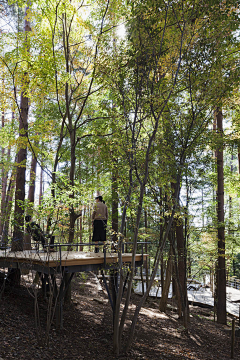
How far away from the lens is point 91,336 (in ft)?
21.4

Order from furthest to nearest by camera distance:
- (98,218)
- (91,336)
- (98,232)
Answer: (98,232) < (98,218) < (91,336)

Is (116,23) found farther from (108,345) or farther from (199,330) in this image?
(199,330)

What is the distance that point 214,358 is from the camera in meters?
6.91

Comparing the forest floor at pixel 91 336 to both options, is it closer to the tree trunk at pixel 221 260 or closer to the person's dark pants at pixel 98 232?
the tree trunk at pixel 221 260

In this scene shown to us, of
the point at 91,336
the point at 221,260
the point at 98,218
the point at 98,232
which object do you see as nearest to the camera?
the point at 91,336

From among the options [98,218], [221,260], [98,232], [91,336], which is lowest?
[91,336]

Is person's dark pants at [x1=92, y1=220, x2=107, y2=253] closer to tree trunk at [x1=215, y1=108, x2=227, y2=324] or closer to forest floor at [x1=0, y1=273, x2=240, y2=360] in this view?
forest floor at [x1=0, y1=273, x2=240, y2=360]

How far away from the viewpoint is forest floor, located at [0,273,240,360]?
5031 millimetres

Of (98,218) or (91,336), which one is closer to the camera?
(91,336)

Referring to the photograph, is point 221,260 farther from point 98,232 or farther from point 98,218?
point 98,218

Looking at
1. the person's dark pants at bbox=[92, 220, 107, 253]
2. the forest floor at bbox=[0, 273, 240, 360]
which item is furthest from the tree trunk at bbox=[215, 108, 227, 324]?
the person's dark pants at bbox=[92, 220, 107, 253]

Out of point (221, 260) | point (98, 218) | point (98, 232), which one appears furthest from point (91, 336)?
point (221, 260)

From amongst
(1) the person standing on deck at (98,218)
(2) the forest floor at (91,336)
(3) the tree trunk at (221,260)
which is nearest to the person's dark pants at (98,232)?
(1) the person standing on deck at (98,218)

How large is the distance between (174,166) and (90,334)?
4.78 m
